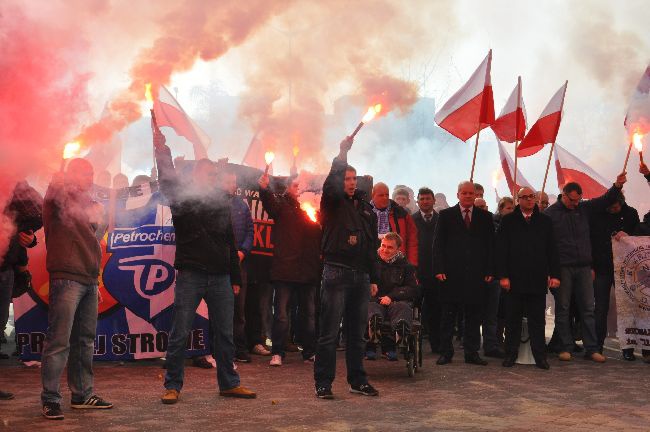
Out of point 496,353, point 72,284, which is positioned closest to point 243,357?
point 496,353

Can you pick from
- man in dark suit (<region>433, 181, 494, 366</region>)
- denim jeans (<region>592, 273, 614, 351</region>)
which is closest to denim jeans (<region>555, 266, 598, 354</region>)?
denim jeans (<region>592, 273, 614, 351</region>)

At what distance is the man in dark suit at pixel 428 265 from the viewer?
11.3 m

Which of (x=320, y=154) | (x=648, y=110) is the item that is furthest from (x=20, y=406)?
(x=648, y=110)

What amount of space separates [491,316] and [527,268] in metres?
1.30

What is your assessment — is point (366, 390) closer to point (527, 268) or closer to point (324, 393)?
point (324, 393)

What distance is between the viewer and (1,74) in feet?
17.4

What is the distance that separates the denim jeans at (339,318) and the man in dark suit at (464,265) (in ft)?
8.84

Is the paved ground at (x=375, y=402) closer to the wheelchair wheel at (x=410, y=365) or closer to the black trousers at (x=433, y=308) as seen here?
the wheelchair wheel at (x=410, y=365)

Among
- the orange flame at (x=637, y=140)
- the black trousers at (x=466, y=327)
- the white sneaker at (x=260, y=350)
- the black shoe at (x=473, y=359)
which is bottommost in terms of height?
the black shoe at (x=473, y=359)

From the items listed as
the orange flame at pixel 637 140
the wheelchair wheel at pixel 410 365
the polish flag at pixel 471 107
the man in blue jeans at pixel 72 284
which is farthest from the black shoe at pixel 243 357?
the orange flame at pixel 637 140

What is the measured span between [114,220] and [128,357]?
159 cm

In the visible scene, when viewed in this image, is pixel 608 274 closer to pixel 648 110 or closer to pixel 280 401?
pixel 648 110

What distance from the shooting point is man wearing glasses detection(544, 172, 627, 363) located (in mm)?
10953

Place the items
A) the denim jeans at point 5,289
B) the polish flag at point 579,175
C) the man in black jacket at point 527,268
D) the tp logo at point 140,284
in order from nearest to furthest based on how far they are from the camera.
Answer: the denim jeans at point 5,289 → the tp logo at point 140,284 → the man in black jacket at point 527,268 → the polish flag at point 579,175
